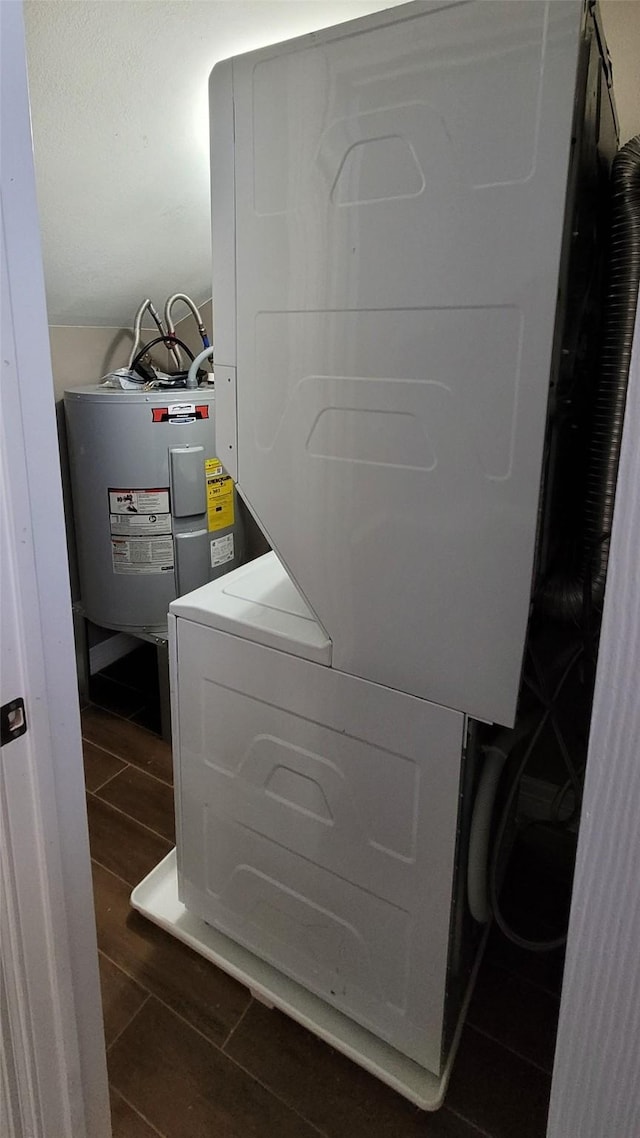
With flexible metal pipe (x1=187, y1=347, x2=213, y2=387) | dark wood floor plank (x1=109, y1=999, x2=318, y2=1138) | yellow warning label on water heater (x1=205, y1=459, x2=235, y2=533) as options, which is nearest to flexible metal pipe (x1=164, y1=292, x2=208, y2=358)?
flexible metal pipe (x1=187, y1=347, x2=213, y2=387)

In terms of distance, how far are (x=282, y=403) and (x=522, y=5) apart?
1.73ft

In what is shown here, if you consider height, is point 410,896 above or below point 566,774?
above

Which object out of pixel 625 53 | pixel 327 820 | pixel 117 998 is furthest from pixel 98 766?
pixel 625 53

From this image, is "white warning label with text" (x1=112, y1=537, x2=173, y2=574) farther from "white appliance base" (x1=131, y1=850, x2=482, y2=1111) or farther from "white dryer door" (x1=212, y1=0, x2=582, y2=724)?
"white dryer door" (x1=212, y1=0, x2=582, y2=724)

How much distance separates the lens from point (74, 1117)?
0.84 m

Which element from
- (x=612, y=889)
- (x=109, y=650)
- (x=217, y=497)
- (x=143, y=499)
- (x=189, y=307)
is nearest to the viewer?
(x=612, y=889)

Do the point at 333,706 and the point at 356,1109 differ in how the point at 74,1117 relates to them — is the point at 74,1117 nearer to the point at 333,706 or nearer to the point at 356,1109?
the point at 356,1109

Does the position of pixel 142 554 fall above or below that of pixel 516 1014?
above

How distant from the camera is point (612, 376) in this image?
3.28ft

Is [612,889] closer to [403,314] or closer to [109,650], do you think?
[403,314]

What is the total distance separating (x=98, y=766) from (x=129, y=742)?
0.47 ft

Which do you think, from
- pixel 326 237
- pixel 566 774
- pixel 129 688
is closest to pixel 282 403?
pixel 326 237

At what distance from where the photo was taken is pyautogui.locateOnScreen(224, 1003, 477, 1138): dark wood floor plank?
1.10 m

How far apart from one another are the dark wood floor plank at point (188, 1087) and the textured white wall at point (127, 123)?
178 centimetres
